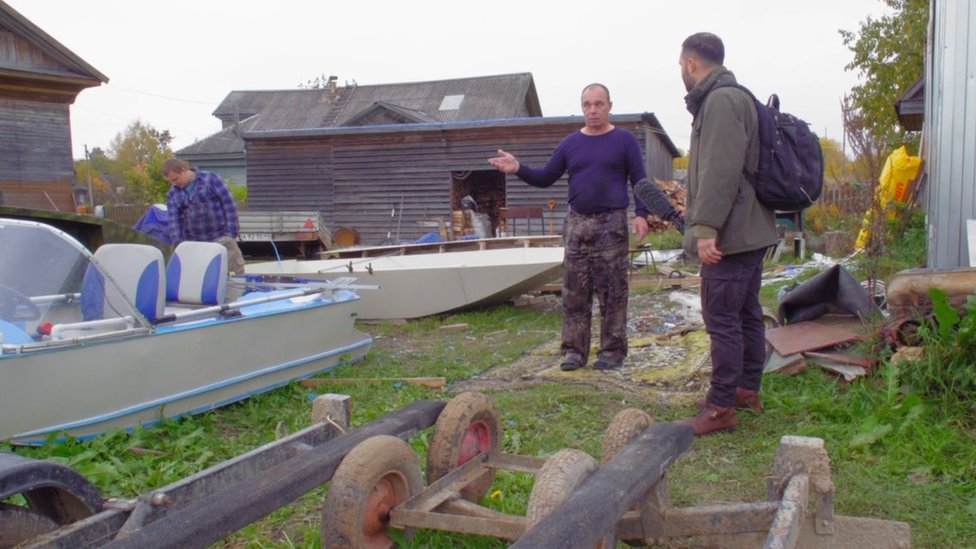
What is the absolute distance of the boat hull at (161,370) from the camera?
4.10 metres

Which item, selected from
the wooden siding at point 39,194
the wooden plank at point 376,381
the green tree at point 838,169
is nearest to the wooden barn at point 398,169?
the wooden siding at point 39,194

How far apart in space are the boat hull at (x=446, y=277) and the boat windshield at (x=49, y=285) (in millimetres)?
4009

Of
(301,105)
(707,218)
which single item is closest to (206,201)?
(707,218)

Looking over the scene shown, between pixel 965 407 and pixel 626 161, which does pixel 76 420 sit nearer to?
pixel 626 161

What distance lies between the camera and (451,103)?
117 ft

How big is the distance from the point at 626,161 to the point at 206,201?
4.33 meters

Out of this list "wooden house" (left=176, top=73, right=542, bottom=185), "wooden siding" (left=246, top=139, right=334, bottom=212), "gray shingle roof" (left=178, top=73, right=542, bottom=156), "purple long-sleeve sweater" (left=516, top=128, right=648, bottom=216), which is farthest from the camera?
"gray shingle roof" (left=178, top=73, right=542, bottom=156)

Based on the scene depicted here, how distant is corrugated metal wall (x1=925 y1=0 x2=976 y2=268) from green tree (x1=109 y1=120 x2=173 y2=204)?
146ft

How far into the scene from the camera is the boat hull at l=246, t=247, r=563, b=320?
28.9ft

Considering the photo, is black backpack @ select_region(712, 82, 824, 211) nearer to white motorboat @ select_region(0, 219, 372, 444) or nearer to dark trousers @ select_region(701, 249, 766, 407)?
dark trousers @ select_region(701, 249, 766, 407)

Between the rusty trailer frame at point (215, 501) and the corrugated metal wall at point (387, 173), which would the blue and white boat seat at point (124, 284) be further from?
the corrugated metal wall at point (387, 173)

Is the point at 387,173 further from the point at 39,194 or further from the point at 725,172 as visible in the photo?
the point at 725,172

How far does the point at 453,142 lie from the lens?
71.7 ft

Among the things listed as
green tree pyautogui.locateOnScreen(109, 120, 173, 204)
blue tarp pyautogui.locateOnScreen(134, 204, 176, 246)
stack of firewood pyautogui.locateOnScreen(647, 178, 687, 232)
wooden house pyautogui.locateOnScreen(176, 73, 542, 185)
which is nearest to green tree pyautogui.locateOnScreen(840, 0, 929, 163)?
stack of firewood pyautogui.locateOnScreen(647, 178, 687, 232)
